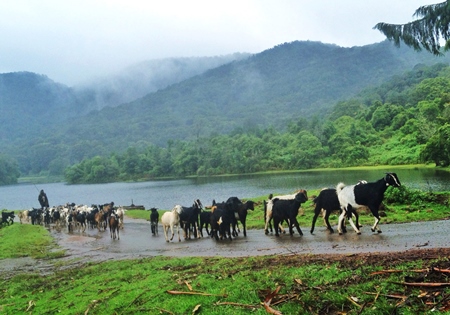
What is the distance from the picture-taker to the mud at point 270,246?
464 inches

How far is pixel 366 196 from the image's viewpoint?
613 inches

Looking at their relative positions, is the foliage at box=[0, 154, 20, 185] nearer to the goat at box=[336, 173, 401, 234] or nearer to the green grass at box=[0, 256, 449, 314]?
the green grass at box=[0, 256, 449, 314]

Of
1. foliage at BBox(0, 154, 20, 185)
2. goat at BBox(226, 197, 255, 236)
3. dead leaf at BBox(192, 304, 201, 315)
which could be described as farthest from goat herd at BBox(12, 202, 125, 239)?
foliage at BBox(0, 154, 20, 185)

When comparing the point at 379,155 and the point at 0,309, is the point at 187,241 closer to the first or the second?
the point at 0,309

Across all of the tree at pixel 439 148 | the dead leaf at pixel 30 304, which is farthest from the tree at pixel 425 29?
the tree at pixel 439 148

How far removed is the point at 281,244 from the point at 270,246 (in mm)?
447

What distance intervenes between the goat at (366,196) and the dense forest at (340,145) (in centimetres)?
3677

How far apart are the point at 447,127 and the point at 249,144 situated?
3187 inches

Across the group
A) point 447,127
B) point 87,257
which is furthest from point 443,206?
point 447,127

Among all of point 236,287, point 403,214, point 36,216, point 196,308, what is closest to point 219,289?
point 236,287

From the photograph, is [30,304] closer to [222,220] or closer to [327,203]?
[222,220]

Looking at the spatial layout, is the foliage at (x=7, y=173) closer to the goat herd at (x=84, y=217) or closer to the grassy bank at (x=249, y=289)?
the goat herd at (x=84, y=217)

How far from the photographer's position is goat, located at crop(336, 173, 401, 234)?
50.6 feet

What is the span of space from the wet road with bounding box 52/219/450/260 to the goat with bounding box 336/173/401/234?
0.87m
